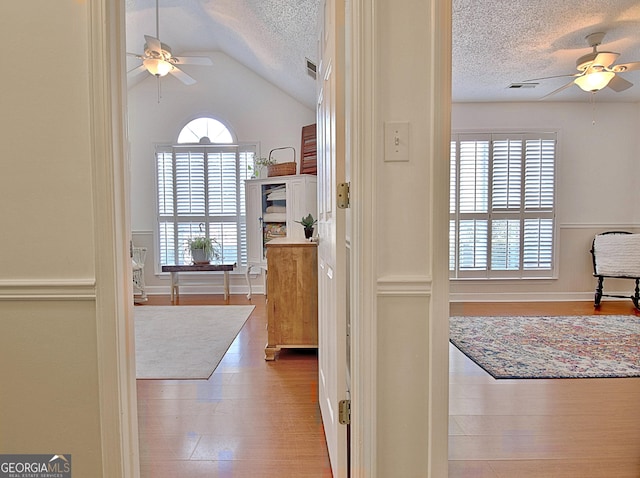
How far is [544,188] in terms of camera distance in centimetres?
500

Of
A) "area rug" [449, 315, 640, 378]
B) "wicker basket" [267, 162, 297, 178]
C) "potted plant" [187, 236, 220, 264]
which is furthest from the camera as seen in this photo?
"potted plant" [187, 236, 220, 264]

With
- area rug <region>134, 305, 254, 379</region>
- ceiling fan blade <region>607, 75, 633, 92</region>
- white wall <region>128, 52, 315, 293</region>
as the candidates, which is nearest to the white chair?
white wall <region>128, 52, 315, 293</region>

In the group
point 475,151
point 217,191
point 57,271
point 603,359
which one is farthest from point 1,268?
point 475,151

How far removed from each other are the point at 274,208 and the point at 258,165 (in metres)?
0.84

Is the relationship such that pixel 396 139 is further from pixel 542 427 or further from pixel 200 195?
pixel 200 195

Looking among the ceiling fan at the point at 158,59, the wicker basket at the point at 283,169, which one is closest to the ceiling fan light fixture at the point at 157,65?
the ceiling fan at the point at 158,59

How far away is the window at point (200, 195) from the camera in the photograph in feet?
18.4

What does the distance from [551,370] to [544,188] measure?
3.06m

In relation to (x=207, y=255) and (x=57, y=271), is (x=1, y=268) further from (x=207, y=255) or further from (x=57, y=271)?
(x=207, y=255)

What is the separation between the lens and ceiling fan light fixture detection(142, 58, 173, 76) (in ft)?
11.1

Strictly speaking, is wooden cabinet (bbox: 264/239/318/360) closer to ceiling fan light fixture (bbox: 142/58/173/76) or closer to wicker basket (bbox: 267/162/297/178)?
ceiling fan light fixture (bbox: 142/58/173/76)

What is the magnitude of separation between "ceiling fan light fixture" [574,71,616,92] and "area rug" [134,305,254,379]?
405cm

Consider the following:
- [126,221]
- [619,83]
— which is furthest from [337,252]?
[619,83]

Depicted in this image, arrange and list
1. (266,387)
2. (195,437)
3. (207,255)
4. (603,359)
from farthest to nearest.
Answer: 1. (207,255)
2. (603,359)
3. (266,387)
4. (195,437)
